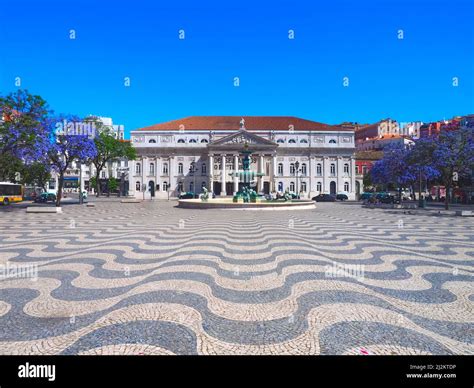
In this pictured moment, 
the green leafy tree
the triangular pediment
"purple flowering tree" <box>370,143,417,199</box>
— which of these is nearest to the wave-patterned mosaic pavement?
"purple flowering tree" <box>370,143,417,199</box>

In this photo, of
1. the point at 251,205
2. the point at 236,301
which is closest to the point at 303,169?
the point at 251,205

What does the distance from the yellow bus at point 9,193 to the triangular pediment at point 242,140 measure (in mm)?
35638

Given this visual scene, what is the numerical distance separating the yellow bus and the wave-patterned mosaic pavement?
29.9 metres

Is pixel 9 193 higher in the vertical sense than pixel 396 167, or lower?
lower

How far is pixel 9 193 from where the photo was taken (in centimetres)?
3088

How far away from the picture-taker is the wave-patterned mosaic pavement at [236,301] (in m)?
2.67

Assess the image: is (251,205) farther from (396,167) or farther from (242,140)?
(242,140)

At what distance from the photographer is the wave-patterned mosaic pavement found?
8.75 ft

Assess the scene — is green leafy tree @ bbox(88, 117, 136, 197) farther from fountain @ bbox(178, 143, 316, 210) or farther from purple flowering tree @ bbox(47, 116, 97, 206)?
fountain @ bbox(178, 143, 316, 210)

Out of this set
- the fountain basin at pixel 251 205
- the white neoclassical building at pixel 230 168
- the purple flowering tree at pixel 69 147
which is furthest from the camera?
the white neoclassical building at pixel 230 168

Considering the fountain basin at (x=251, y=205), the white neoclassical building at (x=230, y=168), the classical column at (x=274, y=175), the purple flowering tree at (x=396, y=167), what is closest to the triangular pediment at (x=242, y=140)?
the white neoclassical building at (x=230, y=168)

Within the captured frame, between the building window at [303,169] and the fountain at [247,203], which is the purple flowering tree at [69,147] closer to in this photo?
the fountain at [247,203]

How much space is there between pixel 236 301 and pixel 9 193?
37852mm
